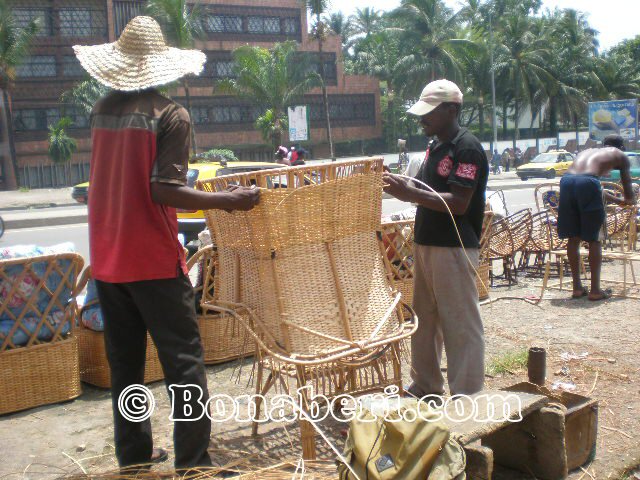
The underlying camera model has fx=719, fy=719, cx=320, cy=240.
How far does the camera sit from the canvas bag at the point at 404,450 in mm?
2502

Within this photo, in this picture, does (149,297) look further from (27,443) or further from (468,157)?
(468,157)

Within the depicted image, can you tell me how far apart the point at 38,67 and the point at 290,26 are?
49.6ft

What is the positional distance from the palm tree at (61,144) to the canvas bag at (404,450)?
34.3 metres

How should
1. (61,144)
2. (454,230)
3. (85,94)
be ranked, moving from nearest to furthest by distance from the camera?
(454,230), (61,144), (85,94)

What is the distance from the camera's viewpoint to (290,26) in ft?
146

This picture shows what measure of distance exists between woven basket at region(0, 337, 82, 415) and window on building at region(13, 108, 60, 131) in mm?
36584

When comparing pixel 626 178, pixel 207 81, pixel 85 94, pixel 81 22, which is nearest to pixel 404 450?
pixel 626 178

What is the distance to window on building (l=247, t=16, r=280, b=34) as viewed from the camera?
43281mm

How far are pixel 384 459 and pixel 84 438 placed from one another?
197 cm

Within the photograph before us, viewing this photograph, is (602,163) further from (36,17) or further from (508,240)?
(36,17)

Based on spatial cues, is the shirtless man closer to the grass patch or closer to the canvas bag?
the grass patch

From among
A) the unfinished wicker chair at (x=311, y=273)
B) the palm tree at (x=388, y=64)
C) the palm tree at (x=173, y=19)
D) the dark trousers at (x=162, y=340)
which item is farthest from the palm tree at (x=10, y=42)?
the dark trousers at (x=162, y=340)

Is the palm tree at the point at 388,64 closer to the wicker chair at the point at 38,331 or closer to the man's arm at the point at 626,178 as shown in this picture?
the man's arm at the point at 626,178

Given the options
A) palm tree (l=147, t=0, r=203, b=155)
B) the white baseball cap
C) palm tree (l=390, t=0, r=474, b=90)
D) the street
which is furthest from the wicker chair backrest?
palm tree (l=390, t=0, r=474, b=90)
